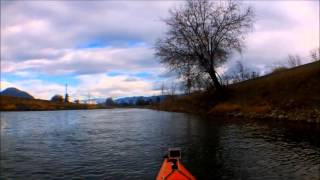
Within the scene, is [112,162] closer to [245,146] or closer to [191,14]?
[245,146]

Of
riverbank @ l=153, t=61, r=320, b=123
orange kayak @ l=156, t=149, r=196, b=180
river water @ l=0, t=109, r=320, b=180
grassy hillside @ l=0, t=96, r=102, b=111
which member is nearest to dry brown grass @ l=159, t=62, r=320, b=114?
riverbank @ l=153, t=61, r=320, b=123

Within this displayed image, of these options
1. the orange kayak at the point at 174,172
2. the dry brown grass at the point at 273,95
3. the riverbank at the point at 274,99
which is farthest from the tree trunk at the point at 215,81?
the orange kayak at the point at 174,172

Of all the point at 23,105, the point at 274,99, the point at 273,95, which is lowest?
the point at 274,99

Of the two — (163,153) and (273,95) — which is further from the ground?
(273,95)

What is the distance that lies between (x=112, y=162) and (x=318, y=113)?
2491cm

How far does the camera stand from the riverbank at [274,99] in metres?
42.5

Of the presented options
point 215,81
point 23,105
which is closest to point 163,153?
point 215,81

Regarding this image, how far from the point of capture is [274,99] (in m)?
49.2

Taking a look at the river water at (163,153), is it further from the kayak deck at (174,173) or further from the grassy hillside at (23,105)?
the grassy hillside at (23,105)

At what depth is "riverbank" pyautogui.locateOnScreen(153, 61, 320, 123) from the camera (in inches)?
1672

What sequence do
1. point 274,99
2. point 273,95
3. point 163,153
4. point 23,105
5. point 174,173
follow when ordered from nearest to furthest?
point 174,173
point 163,153
point 274,99
point 273,95
point 23,105

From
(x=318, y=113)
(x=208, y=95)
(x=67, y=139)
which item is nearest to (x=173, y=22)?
(x=208, y=95)

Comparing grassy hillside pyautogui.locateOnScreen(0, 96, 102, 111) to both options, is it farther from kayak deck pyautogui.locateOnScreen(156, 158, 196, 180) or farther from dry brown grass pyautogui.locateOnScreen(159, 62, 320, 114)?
kayak deck pyautogui.locateOnScreen(156, 158, 196, 180)

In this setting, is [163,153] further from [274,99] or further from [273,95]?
[273,95]
